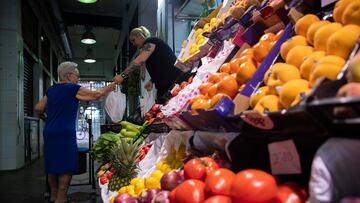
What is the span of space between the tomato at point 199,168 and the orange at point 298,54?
0.45 meters

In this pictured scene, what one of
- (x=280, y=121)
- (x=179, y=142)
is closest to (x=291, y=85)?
(x=280, y=121)

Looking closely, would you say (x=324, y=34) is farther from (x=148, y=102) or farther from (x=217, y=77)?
(x=148, y=102)

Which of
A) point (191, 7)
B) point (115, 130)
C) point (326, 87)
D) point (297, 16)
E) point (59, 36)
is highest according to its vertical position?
point (59, 36)

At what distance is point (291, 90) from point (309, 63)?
0.43ft

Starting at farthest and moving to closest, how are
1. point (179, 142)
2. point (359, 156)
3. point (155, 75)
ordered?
1. point (155, 75)
2. point (179, 142)
3. point (359, 156)

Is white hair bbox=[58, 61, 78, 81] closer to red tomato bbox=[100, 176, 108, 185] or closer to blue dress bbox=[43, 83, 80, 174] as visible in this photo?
blue dress bbox=[43, 83, 80, 174]

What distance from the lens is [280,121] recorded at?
2.78 feet

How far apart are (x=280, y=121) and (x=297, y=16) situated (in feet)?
2.31

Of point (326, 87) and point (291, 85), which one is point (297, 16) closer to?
point (291, 85)

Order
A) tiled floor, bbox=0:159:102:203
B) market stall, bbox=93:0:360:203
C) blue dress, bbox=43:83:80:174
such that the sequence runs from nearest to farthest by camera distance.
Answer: market stall, bbox=93:0:360:203, blue dress, bbox=43:83:80:174, tiled floor, bbox=0:159:102:203

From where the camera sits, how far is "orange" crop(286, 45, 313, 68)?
1.14 m

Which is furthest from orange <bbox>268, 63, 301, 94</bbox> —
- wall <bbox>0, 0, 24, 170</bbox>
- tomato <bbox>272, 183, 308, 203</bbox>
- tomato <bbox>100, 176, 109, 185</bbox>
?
wall <bbox>0, 0, 24, 170</bbox>

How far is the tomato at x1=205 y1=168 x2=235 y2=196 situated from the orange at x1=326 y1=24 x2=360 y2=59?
469 mm

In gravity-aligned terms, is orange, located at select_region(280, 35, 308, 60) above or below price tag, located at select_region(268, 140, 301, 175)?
above
